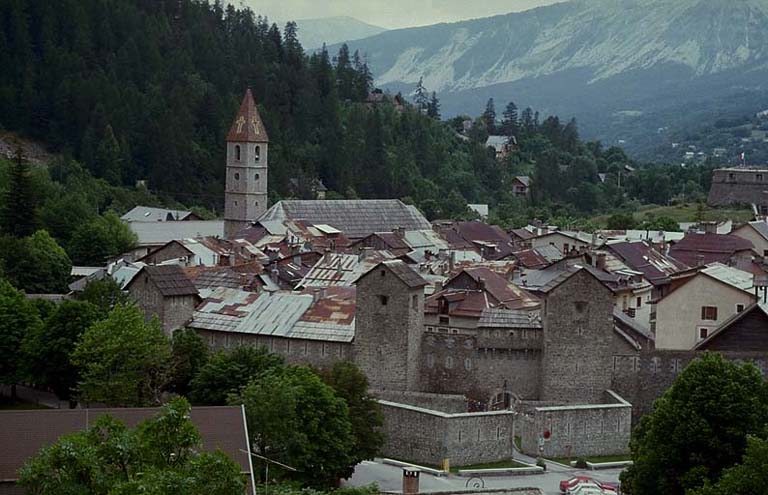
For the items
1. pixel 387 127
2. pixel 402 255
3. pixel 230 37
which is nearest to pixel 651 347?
pixel 402 255

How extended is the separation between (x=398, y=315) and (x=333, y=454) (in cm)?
1126

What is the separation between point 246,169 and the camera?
371 feet

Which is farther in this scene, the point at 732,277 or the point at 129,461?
the point at 732,277

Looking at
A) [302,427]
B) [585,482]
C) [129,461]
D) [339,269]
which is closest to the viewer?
[129,461]

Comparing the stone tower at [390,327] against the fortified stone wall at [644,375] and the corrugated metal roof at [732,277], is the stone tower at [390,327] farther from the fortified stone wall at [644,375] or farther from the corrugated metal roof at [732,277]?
the corrugated metal roof at [732,277]

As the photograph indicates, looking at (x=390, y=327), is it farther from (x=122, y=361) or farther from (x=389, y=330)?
(x=122, y=361)

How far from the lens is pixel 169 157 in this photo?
5300 inches

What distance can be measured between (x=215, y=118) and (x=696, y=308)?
296ft

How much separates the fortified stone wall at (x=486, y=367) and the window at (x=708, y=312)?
9722 millimetres

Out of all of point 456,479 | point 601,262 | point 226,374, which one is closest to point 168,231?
point 601,262

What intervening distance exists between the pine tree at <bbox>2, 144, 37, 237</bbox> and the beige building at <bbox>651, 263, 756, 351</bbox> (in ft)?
145

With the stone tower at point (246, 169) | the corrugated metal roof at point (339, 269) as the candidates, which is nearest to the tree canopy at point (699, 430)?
the corrugated metal roof at point (339, 269)

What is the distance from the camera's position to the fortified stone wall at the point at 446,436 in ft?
167

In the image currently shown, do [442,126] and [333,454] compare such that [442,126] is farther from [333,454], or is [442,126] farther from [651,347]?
[333,454]
